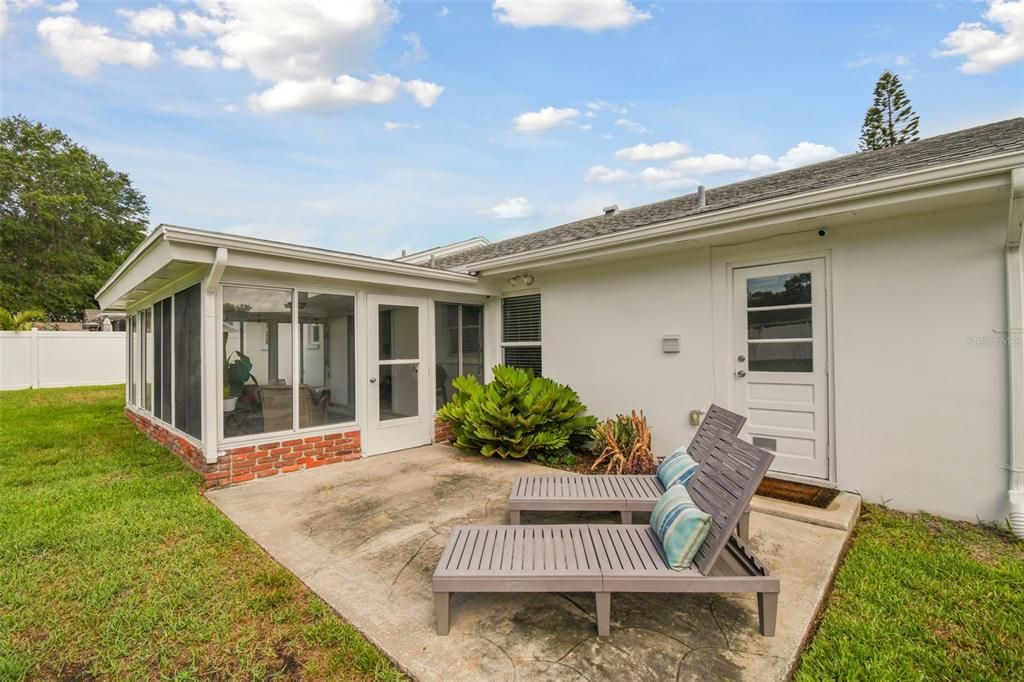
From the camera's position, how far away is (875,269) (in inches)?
168

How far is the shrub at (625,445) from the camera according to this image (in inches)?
204

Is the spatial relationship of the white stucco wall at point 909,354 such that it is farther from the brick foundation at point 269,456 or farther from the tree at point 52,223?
the tree at point 52,223

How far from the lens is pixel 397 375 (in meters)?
6.49

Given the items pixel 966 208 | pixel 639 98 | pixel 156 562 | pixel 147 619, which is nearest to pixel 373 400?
pixel 156 562

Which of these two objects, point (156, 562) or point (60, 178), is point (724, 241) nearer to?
point (156, 562)

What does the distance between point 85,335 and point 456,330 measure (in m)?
16.2

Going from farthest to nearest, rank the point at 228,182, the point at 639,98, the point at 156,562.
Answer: the point at 228,182, the point at 639,98, the point at 156,562

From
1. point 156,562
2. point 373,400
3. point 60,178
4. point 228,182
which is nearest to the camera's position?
point 156,562

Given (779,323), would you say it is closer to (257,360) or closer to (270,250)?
(270,250)

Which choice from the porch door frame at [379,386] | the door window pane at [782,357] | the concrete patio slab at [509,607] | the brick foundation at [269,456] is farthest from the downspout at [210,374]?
the door window pane at [782,357]

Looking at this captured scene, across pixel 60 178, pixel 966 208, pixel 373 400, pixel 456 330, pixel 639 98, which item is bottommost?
pixel 373 400

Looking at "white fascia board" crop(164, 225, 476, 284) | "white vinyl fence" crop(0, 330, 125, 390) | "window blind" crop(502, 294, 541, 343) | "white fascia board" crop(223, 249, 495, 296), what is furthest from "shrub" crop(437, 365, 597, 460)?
"white vinyl fence" crop(0, 330, 125, 390)

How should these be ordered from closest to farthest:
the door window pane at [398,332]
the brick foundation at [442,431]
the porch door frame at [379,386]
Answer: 1. the porch door frame at [379,386]
2. the door window pane at [398,332]
3. the brick foundation at [442,431]

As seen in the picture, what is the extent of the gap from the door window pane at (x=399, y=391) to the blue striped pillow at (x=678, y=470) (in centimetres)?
399
